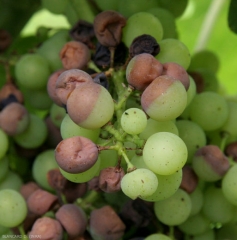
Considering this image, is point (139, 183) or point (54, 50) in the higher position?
point (139, 183)

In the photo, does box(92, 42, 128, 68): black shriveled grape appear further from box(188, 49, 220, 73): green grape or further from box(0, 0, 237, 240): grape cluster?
box(188, 49, 220, 73): green grape

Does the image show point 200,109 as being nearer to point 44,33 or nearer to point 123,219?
point 123,219

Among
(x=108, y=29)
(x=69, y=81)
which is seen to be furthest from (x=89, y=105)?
(x=108, y=29)

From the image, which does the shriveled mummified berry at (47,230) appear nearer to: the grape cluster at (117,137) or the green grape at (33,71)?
the grape cluster at (117,137)

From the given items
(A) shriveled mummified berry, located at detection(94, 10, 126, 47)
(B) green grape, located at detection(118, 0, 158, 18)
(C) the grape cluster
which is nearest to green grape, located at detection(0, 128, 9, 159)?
(C) the grape cluster

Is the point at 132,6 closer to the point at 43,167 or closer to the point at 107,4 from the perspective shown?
the point at 107,4

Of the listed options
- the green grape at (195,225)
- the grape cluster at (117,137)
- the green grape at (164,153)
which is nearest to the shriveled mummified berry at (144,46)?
the grape cluster at (117,137)

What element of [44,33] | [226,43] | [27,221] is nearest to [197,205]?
[27,221]
